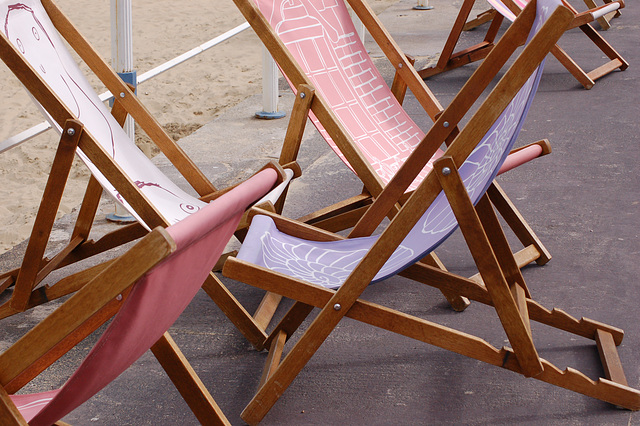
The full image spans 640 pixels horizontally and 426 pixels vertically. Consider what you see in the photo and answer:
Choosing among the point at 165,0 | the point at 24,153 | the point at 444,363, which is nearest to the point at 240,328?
the point at 444,363

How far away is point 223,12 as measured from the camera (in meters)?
8.88

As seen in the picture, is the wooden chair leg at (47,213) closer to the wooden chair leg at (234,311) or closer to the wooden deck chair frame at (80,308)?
the wooden chair leg at (234,311)

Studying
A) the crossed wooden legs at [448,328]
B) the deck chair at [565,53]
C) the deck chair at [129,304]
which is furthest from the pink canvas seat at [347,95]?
the deck chair at [565,53]

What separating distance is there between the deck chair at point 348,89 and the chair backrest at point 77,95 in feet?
1.31

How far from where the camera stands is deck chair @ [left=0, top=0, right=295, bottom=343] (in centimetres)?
180

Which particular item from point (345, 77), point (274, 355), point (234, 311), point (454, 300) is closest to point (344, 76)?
point (345, 77)

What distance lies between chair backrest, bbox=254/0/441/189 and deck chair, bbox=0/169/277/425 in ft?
4.51

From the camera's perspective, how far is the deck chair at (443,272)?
1.55 metres

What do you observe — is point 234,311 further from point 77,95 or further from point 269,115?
point 269,115

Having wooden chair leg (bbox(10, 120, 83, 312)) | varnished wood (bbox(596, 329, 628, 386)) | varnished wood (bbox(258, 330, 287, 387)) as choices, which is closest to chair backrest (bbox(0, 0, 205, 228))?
wooden chair leg (bbox(10, 120, 83, 312))

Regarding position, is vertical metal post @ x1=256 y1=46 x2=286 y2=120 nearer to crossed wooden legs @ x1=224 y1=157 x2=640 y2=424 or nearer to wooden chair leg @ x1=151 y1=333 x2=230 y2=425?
crossed wooden legs @ x1=224 y1=157 x2=640 y2=424

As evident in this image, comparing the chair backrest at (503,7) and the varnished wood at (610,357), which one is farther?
the chair backrest at (503,7)

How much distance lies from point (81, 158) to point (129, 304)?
0.96m

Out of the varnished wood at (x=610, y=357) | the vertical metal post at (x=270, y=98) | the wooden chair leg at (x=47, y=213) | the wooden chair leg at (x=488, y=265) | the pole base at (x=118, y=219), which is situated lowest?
the varnished wood at (x=610, y=357)
